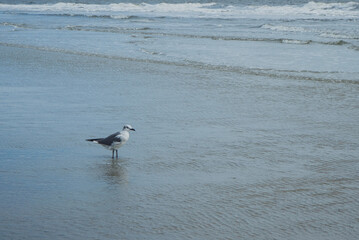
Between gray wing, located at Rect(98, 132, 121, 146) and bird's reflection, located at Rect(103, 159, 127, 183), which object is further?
gray wing, located at Rect(98, 132, 121, 146)

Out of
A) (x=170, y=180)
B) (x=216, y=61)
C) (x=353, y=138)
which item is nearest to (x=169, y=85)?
(x=216, y=61)

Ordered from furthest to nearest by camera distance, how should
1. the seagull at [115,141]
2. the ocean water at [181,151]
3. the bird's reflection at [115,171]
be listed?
1. the seagull at [115,141]
2. the bird's reflection at [115,171]
3. the ocean water at [181,151]

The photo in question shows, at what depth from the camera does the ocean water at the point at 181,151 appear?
5.20 m

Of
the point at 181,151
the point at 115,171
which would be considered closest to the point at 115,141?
the point at 115,171

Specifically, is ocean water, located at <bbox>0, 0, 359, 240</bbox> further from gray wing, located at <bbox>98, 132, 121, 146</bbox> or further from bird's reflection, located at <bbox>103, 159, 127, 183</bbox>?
gray wing, located at <bbox>98, 132, 121, 146</bbox>

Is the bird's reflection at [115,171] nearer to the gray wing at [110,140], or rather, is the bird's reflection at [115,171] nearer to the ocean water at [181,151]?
the ocean water at [181,151]

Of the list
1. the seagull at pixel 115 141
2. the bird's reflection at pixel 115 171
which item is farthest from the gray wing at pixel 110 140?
the bird's reflection at pixel 115 171

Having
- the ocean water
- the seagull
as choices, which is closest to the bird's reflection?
the ocean water

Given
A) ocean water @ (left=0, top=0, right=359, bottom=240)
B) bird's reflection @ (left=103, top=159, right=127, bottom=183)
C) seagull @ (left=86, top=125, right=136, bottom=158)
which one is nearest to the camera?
ocean water @ (left=0, top=0, right=359, bottom=240)

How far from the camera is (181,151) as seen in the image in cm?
747

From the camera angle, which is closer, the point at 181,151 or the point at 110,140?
the point at 110,140

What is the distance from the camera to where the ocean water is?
520cm

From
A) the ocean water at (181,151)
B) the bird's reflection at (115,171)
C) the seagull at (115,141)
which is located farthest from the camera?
the seagull at (115,141)

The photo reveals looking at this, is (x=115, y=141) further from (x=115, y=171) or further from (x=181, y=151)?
(x=181, y=151)
